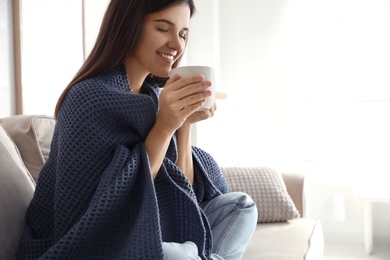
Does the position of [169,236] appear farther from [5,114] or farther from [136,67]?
[5,114]

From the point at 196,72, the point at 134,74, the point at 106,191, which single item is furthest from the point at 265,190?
the point at 106,191

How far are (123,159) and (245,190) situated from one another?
1.24 m

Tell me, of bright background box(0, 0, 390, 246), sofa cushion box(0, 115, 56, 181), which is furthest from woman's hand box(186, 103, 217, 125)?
bright background box(0, 0, 390, 246)

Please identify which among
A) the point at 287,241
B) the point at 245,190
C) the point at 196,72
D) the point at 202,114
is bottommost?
the point at 287,241

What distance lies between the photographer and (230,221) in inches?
57.9

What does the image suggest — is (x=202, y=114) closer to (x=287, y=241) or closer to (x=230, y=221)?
(x=230, y=221)

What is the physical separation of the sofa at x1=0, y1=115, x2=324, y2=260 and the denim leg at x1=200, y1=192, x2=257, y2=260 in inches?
8.0

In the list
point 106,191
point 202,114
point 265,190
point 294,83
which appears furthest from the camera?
point 294,83

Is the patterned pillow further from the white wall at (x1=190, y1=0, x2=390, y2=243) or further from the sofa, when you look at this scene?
the white wall at (x1=190, y1=0, x2=390, y2=243)

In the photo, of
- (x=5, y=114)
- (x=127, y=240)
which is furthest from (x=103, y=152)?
→ (x=5, y=114)

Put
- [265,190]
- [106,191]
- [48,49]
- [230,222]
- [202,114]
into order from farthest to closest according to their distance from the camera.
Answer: [265,190] → [48,49] → [230,222] → [202,114] → [106,191]

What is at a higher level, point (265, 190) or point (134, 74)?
point (134, 74)

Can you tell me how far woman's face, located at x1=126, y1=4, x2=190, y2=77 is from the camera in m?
1.25

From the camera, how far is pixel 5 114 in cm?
181
